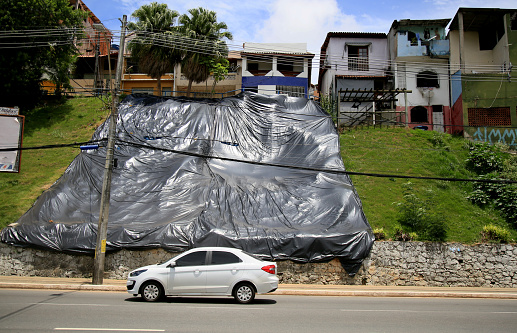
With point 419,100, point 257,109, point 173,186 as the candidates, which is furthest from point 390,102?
point 173,186

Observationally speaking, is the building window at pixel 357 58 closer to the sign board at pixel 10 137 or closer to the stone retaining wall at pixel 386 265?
the stone retaining wall at pixel 386 265

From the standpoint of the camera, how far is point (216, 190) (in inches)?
752

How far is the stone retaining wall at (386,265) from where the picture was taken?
52.4 ft

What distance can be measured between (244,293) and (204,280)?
1115mm

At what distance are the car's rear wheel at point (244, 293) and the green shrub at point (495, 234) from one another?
1287 centimetres

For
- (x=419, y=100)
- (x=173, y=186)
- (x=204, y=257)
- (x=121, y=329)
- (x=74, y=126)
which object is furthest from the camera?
(x=419, y=100)

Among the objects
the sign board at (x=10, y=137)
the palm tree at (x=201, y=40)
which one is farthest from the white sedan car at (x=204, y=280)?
the palm tree at (x=201, y=40)

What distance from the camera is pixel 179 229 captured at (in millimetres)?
16391

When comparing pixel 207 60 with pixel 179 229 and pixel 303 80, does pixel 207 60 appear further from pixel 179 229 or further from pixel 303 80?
pixel 179 229

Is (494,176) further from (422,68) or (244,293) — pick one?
(244,293)

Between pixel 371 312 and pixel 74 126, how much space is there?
87.1ft

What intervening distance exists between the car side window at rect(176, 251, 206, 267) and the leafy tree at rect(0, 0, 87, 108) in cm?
2407

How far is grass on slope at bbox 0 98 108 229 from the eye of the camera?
65.8ft

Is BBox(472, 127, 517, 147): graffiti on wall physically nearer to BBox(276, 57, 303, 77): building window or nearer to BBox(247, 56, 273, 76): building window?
BBox(276, 57, 303, 77): building window
